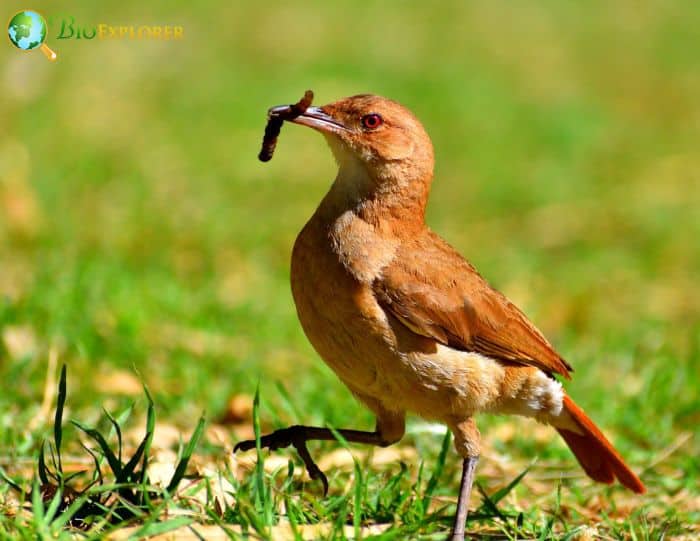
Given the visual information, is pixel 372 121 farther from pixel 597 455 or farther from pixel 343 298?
pixel 597 455

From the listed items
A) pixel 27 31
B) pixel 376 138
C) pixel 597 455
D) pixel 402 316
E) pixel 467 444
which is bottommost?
pixel 597 455

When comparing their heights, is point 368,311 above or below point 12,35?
below

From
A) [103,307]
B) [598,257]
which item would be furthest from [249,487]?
[598,257]

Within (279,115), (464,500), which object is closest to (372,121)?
(279,115)

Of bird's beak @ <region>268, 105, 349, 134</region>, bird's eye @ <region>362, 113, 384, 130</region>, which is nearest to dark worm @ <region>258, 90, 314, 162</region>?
bird's beak @ <region>268, 105, 349, 134</region>

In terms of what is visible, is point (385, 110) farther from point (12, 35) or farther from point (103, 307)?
point (12, 35)

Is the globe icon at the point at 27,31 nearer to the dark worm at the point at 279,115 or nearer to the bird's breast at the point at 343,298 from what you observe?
the dark worm at the point at 279,115

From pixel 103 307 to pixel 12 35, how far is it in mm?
1748

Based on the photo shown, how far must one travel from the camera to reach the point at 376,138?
4.21 m

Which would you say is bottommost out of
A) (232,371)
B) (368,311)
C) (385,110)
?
(232,371)

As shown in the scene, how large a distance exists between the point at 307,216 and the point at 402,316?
5.07 metres

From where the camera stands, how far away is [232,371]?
562 centimetres

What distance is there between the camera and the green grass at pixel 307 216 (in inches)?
174

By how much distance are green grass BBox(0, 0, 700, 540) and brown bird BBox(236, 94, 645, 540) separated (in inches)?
8.2
